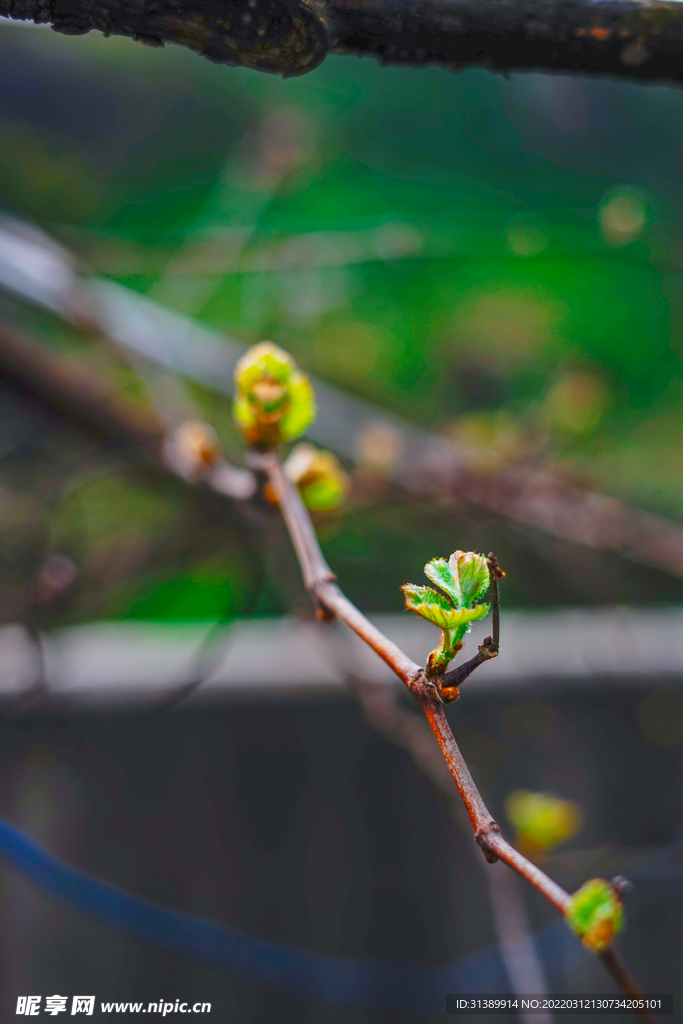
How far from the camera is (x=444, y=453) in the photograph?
0.82 metres

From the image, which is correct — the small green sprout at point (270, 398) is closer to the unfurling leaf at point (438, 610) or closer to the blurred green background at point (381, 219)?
the unfurling leaf at point (438, 610)

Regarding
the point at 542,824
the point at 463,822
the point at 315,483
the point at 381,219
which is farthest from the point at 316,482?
the point at 381,219

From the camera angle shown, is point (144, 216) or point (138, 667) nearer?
point (138, 667)

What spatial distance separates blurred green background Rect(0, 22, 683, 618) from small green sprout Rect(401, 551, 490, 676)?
0.88 meters

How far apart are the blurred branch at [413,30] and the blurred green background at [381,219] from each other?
2.89 ft

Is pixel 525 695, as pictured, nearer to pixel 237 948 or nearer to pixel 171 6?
pixel 237 948

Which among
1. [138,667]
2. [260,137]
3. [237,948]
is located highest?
[260,137]

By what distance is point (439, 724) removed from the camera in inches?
5.9

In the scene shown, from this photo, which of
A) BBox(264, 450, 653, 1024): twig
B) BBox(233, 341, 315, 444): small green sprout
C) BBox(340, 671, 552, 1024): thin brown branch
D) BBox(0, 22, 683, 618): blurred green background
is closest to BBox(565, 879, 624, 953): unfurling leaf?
BBox(264, 450, 653, 1024): twig

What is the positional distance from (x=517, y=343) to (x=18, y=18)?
1.32m

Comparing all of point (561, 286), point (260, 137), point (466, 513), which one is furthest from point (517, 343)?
point (466, 513)

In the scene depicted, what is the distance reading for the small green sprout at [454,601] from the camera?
0.51 ft

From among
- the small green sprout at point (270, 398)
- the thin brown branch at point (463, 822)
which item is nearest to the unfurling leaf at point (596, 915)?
the small green sprout at point (270, 398)

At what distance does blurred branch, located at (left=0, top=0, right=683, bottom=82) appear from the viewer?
0.15 m
